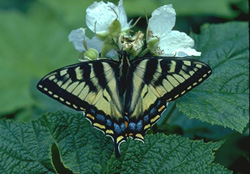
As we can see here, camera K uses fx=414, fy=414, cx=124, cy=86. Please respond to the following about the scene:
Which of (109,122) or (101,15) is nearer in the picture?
(109,122)

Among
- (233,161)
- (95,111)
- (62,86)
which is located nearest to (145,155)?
(95,111)

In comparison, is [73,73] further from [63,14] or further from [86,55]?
[63,14]

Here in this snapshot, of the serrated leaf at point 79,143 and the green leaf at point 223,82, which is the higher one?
the serrated leaf at point 79,143

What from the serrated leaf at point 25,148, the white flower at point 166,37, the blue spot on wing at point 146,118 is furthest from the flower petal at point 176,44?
the serrated leaf at point 25,148

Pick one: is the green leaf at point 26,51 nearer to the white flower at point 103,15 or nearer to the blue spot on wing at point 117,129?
the white flower at point 103,15

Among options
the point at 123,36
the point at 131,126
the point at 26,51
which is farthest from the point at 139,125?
the point at 26,51

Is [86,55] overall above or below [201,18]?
above

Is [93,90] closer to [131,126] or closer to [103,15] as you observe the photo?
[131,126]
